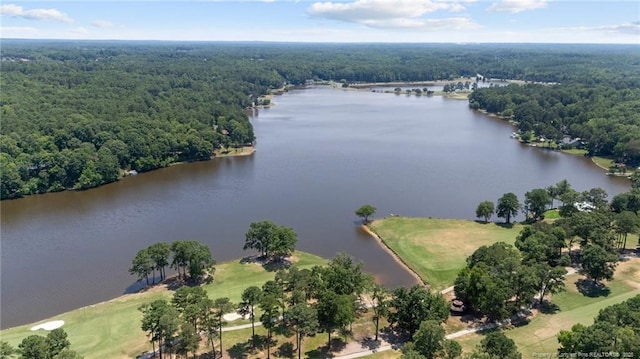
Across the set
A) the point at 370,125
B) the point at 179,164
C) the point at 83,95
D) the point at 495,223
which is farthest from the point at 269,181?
the point at 83,95

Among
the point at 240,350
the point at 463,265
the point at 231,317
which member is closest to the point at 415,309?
the point at 240,350

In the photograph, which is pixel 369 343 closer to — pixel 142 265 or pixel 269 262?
pixel 269 262

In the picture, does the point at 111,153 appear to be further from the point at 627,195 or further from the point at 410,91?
the point at 410,91

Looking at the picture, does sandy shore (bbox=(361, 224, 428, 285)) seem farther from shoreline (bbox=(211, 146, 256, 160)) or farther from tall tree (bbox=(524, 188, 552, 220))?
shoreline (bbox=(211, 146, 256, 160))

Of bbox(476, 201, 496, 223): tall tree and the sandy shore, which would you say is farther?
bbox(476, 201, 496, 223): tall tree

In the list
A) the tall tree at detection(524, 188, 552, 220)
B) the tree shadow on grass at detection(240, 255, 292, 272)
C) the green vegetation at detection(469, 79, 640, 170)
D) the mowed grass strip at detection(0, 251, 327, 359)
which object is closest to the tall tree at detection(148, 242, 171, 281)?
the mowed grass strip at detection(0, 251, 327, 359)

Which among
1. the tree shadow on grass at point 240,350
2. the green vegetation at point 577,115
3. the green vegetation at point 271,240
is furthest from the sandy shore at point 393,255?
the green vegetation at point 577,115
